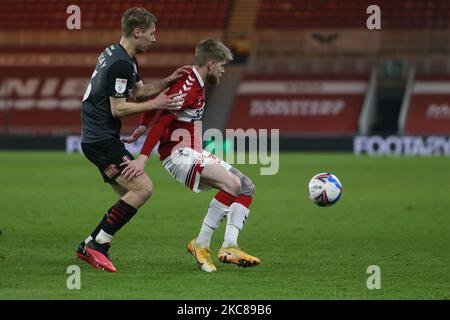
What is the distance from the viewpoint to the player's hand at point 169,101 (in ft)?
27.5

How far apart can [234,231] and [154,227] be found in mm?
3710

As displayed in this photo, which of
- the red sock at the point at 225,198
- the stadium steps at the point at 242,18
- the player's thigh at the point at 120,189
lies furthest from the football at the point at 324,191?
the stadium steps at the point at 242,18

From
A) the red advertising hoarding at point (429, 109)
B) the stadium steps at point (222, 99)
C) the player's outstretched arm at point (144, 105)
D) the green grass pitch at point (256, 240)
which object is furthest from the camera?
the stadium steps at point (222, 99)

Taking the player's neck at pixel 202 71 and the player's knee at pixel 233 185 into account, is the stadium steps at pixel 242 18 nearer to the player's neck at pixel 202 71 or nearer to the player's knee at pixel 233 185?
the player's neck at pixel 202 71

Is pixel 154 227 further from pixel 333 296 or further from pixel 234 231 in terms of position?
pixel 333 296

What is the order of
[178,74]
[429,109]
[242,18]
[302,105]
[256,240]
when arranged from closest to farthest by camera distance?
1. [178,74]
2. [256,240]
3. [429,109]
4. [302,105]
5. [242,18]

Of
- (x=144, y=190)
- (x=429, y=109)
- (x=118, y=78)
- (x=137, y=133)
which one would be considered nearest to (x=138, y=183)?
(x=144, y=190)

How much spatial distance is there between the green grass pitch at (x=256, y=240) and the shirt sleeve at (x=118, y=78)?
152cm

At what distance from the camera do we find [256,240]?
11164mm

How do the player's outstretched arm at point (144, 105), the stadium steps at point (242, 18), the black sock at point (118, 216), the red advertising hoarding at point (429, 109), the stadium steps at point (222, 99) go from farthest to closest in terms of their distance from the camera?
the stadium steps at point (242, 18), the stadium steps at point (222, 99), the red advertising hoarding at point (429, 109), the black sock at point (118, 216), the player's outstretched arm at point (144, 105)

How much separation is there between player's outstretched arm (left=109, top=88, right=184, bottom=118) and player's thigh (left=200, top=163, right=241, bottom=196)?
2.01ft

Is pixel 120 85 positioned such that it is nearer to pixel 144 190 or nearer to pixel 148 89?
pixel 148 89

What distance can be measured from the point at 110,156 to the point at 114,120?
328 millimetres

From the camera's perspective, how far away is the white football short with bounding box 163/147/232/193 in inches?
341
